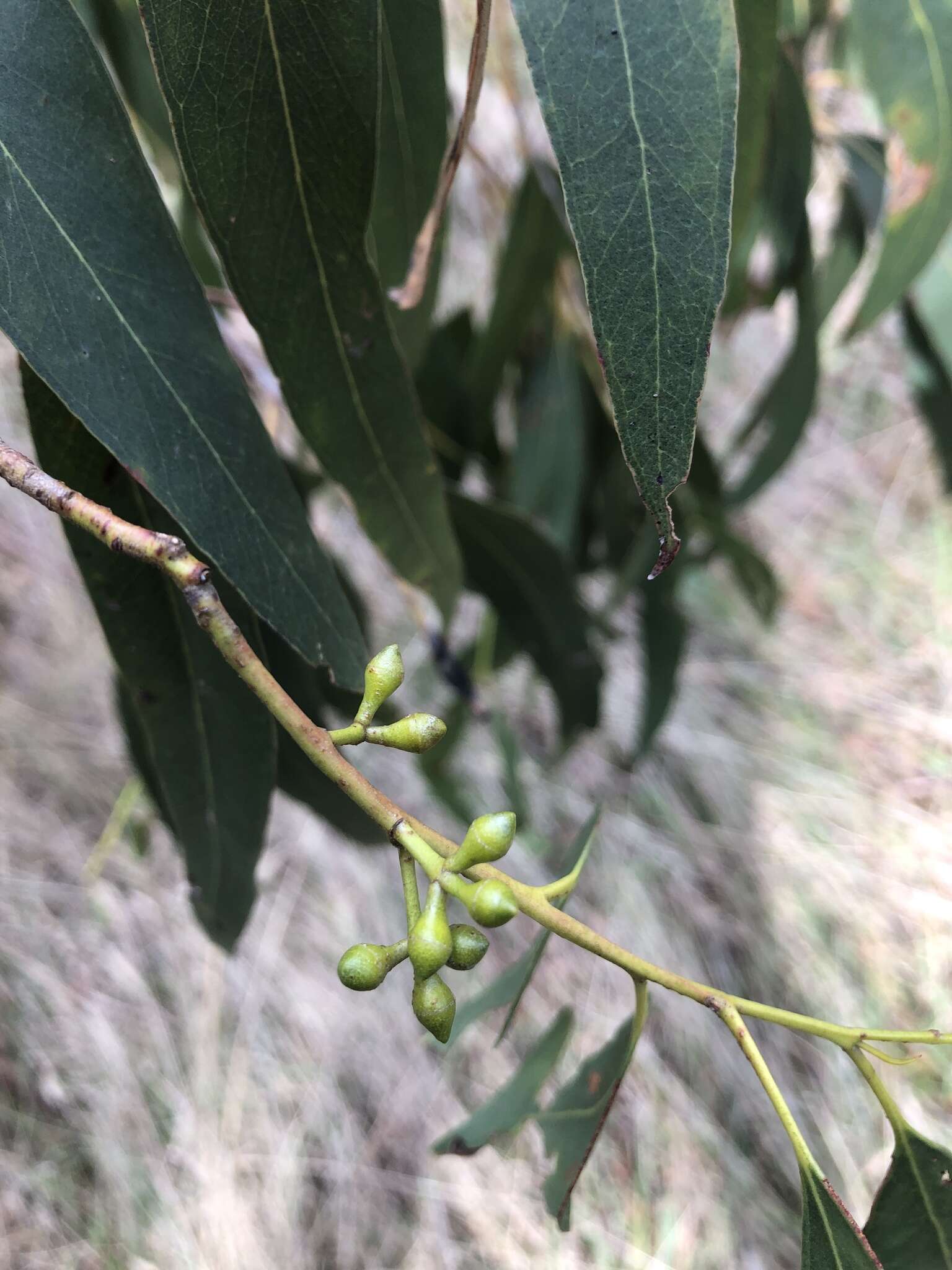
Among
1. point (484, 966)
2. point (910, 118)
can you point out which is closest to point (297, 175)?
point (910, 118)

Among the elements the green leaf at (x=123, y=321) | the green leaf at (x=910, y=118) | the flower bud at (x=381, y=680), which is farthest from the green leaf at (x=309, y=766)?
the green leaf at (x=910, y=118)

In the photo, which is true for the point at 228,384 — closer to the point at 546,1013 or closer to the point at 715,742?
the point at 546,1013

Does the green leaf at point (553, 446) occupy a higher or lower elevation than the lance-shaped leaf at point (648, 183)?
lower

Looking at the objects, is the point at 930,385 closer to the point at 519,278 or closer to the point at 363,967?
the point at 519,278

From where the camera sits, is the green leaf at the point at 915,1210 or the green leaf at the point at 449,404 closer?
the green leaf at the point at 915,1210

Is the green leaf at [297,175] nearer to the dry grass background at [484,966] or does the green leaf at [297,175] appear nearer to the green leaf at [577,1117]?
the green leaf at [577,1117]

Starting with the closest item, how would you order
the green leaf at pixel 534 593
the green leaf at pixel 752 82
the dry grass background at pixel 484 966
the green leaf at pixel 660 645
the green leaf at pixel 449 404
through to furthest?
the green leaf at pixel 752 82 < the green leaf at pixel 534 593 < the green leaf at pixel 449 404 < the green leaf at pixel 660 645 < the dry grass background at pixel 484 966

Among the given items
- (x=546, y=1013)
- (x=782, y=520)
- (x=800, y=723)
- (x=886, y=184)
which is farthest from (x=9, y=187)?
(x=782, y=520)
